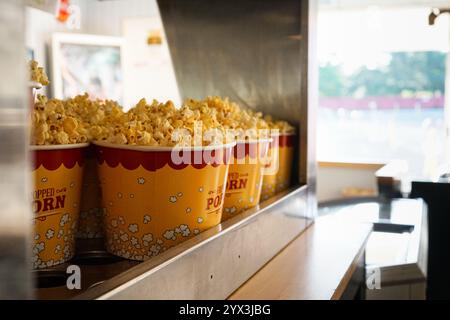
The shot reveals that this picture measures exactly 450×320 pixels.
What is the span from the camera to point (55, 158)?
71 cm

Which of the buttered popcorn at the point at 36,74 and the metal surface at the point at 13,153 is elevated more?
the buttered popcorn at the point at 36,74

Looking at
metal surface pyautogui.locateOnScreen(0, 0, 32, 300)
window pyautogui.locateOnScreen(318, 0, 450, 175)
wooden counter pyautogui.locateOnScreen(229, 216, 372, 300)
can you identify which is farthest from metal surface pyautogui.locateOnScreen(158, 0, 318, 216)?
window pyautogui.locateOnScreen(318, 0, 450, 175)

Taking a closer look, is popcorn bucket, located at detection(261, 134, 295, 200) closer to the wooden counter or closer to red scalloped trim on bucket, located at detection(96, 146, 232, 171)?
the wooden counter

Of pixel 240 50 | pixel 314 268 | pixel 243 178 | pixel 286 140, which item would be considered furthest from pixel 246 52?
pixel 314 268

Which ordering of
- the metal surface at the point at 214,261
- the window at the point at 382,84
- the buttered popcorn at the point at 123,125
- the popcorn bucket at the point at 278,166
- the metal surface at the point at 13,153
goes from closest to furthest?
the metal surface at the point at 13,153 → the metal surface at the point at 214,261 → the buttered popcorn at the point at 123,125 → the popcorn bucket at the point at 278,166 → the window at the point at 382,84

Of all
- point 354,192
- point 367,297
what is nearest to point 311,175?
point 367,297

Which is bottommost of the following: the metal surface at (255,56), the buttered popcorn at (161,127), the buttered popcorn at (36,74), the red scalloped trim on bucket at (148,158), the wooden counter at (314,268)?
the wooden counter at (314,268)

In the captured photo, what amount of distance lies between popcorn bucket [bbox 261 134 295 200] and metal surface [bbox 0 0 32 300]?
0.75 meters

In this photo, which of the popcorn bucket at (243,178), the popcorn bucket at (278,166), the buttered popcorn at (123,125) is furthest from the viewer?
the popcorn bucket at (278,166)

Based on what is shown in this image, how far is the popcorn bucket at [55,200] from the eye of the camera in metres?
0.69

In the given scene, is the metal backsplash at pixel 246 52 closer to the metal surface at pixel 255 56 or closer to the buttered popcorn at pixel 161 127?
the metal surface at pixel 255 56

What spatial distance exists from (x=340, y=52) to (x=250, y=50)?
144 inches

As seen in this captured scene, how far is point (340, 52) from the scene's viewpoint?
4867 mm

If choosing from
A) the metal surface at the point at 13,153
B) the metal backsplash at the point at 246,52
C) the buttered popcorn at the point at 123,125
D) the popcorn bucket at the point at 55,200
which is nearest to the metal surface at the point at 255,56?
the metal backsplash at the point at 246,52
